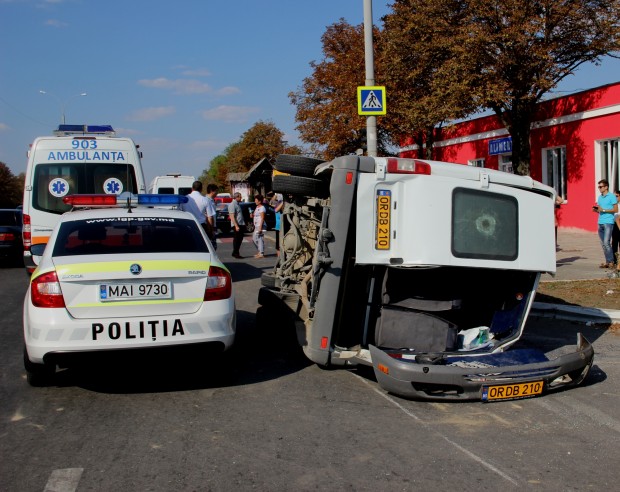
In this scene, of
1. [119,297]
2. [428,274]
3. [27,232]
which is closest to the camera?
[119,297]

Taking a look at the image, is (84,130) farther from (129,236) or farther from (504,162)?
(504,162)

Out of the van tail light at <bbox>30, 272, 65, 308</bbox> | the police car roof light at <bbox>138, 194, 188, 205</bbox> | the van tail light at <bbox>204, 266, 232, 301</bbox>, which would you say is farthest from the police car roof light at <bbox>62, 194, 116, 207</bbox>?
the van tail light at <bbox>204, 266, 232, 301</bbox>

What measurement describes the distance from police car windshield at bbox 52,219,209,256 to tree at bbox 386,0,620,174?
1488 centimetres

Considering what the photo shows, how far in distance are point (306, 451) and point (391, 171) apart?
2.23 m

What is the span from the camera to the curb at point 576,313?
8.65 meters

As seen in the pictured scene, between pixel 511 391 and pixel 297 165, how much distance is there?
2683 mm

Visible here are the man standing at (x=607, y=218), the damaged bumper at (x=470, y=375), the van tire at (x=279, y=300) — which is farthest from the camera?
the man standing at (x=607, y=218)

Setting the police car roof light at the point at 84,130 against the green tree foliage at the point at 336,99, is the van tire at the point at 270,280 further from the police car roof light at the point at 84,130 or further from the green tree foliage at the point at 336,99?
the green tree foliage at the point at 336,99

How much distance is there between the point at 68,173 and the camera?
483 inches

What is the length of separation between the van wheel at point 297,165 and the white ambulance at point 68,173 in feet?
22.9

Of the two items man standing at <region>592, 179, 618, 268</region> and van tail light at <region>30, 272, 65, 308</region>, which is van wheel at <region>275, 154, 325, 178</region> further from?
man standing at <region>592, 179, 618, 268</region>

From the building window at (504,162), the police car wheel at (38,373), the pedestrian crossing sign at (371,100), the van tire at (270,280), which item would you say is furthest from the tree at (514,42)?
the police car wheel at (38,373)

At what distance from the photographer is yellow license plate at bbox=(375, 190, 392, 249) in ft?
17.5

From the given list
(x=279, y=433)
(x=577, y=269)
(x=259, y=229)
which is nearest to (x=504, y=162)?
(x=259, y=229)
